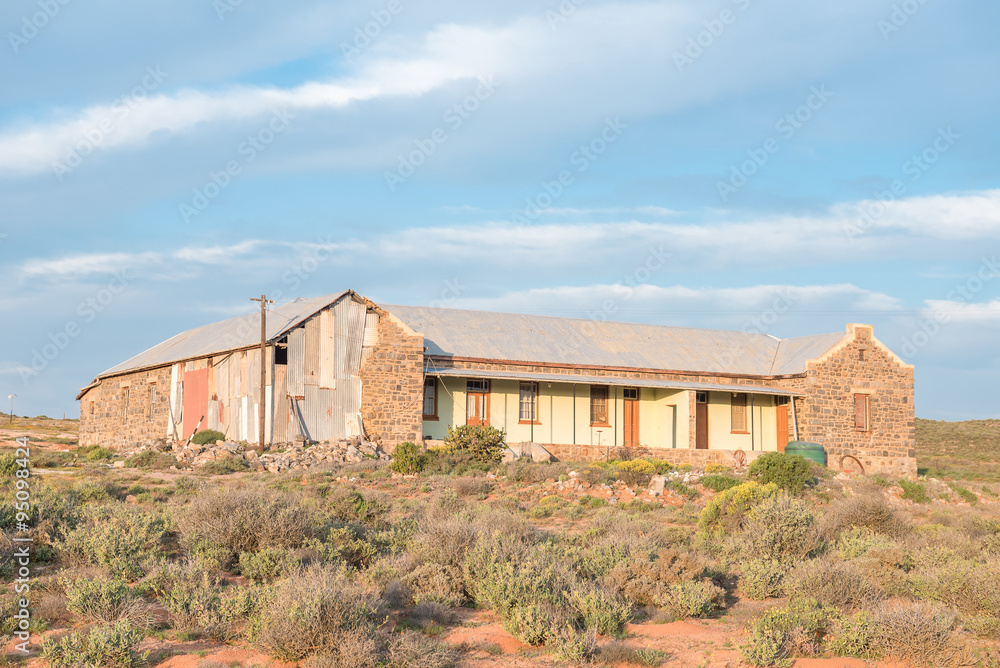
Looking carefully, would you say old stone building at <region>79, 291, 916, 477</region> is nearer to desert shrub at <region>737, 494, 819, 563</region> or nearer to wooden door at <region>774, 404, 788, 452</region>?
wooden door at <region>774, 404, 788, 452</region>

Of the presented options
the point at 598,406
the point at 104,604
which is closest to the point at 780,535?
the point at 104,604

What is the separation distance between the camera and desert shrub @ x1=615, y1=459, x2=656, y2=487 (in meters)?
21.1

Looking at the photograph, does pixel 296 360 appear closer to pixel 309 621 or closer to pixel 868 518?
pixel 868 518

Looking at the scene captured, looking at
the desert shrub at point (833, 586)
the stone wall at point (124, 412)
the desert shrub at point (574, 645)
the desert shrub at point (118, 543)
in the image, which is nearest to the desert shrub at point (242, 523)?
the desert shrub at point (118, 543)

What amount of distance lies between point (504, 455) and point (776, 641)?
17.2 meters

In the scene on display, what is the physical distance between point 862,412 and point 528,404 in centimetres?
1197

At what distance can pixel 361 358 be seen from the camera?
26047mm

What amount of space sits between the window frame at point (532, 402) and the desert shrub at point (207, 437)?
9.10 metres

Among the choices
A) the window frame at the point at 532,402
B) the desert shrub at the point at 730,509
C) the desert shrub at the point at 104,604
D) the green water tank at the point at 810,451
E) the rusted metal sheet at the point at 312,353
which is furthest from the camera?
the window frame at the point at 532,402

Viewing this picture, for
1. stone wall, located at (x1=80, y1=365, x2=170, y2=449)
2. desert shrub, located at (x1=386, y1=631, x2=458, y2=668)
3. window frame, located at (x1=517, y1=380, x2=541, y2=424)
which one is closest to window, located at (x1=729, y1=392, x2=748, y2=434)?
window frame, located at (x1=517, y1=380, x2=541, y2=424)

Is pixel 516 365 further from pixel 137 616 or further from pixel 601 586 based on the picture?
pixel 137 616

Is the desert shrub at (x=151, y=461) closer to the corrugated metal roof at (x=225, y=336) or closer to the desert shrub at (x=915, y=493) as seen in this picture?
the corrugated metal roof at (x=225, y=336)

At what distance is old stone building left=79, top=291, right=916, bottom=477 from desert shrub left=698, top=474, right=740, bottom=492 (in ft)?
23.7

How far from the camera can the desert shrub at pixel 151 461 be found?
22536 mm
